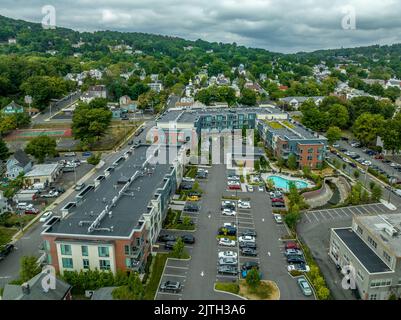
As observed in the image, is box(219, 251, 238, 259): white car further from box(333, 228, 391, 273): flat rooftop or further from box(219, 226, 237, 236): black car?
box(333, 228, 391, 273): flat rooftop

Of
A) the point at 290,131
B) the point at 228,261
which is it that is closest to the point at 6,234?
the point at 228,261

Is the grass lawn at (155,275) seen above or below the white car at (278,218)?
below

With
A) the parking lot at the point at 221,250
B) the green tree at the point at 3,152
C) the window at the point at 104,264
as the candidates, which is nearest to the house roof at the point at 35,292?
the window at the point at 104,264

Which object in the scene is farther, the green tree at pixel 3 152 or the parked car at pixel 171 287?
the green tree at pixel 3 152

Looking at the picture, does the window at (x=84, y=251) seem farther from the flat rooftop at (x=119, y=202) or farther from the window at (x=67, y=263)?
the window at (x=67, y=263)

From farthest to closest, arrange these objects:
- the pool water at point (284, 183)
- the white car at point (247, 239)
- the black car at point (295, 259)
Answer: the pool water at point (284, 183), the white car at point (247, 239), the black car at point (295, 259)

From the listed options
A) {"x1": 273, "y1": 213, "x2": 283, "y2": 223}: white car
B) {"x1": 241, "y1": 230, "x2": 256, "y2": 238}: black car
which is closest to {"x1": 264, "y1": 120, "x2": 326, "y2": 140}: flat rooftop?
{"x1": 273, "y1": 213, "x2": 283, "y2": 223}: white car

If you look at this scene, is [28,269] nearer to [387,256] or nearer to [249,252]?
[249,252]
